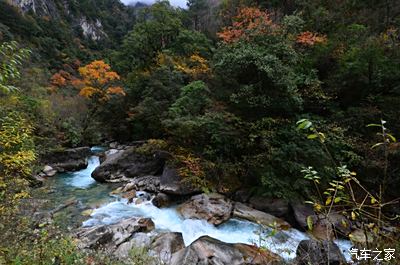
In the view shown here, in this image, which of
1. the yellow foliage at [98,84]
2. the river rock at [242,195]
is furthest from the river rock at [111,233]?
the yellow foliage at [98,84]

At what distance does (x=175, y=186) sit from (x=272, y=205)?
126 inches

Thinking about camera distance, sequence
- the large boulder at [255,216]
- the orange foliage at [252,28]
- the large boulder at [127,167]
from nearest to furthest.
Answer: the large boulder at [255,216] → the orange foliage at [252,28] → the large boulder at [127,167]

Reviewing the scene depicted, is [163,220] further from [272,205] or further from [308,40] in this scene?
[308,40]

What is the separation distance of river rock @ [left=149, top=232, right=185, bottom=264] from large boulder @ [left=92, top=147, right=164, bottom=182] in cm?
502

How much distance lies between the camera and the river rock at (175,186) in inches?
347

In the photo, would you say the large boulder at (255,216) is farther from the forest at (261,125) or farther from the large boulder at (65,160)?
the large boulder at (65,160)

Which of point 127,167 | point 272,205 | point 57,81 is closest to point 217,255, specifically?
point 272,205

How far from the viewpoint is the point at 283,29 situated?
11.5m

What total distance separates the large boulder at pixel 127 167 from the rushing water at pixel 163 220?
0.81 metres

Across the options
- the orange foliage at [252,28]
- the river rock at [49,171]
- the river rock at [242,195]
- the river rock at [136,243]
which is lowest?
the river rock at [242,195]

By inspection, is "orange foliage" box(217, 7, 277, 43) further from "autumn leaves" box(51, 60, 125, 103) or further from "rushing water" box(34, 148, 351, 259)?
"autumn leaves" box(51, 60, 125, 103)

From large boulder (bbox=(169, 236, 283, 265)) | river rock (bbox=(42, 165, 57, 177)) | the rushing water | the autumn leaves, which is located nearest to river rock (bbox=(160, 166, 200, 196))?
the rushing water

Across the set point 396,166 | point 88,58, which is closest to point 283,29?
point 396,166

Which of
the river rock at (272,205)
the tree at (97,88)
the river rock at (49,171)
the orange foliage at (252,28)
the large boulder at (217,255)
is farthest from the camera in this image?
the tree at (97,88)
